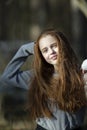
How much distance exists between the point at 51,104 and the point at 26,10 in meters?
5.70

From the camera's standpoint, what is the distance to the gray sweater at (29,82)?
2.84m

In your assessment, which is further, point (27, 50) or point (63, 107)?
point (27, 50)

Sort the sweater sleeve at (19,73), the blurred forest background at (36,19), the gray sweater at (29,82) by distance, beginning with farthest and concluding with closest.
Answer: the blurred forest background at (36,19) < the sweater sleeve at (19,73) < the gray sweater at (29,82)

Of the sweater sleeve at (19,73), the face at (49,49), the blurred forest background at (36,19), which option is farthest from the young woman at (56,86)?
the blurred forest background at (36,19)

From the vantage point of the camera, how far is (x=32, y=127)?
4.68m

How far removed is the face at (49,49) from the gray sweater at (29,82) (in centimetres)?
17

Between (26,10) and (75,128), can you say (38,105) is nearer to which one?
(75,128)

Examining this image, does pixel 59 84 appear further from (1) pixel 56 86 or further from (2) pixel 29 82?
(2) pixel 29 82

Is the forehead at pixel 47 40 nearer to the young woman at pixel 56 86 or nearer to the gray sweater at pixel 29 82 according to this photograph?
the young woman at pixel 56 86

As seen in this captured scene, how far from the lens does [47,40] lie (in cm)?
289

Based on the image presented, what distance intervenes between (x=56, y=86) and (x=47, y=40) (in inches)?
11.0

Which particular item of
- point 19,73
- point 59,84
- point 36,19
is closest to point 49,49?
point 59,84

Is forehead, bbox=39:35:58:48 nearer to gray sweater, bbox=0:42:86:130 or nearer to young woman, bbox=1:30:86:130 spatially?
young woman, bbox=1:30:86:130

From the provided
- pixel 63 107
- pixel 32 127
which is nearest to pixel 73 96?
pixel 63 107
